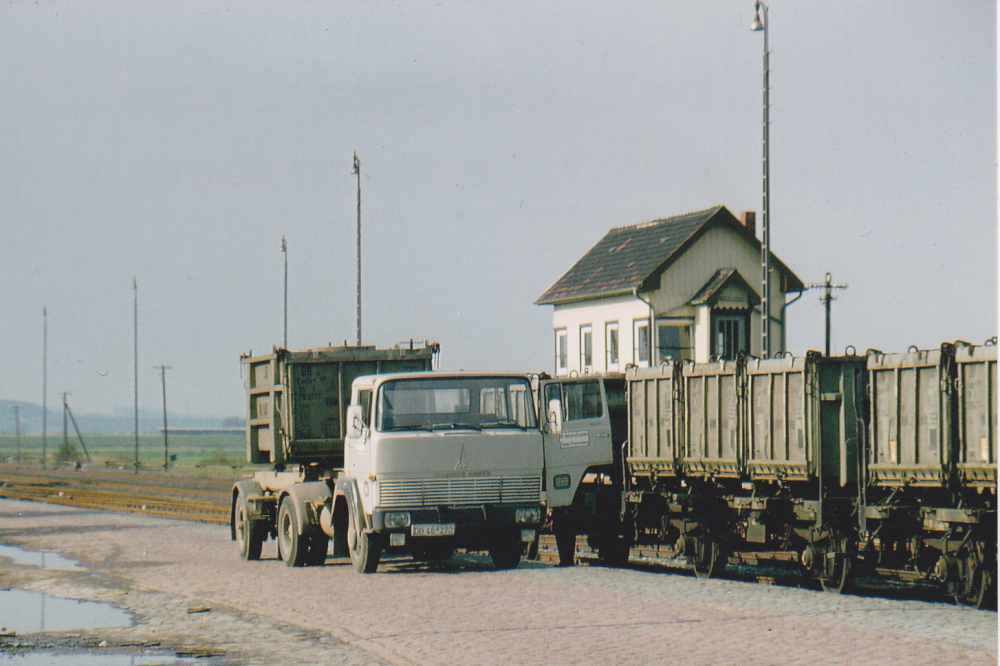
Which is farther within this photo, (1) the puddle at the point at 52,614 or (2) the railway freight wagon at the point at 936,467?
(2) the railway freight wagon at the point at 936,467

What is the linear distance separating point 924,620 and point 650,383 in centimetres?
699

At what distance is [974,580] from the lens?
13.4 metres

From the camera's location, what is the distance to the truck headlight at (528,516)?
57.1 feet

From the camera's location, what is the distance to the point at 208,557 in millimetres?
20719

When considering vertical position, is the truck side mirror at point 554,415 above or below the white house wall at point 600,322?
below

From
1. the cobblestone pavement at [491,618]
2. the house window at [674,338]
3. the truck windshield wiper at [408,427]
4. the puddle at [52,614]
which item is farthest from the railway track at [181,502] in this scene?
the house window at [674,338]

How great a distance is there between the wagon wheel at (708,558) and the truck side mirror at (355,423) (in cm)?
457

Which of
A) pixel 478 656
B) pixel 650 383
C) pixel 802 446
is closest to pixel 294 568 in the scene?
pixel 650 383

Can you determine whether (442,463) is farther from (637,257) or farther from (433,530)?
(637,257)

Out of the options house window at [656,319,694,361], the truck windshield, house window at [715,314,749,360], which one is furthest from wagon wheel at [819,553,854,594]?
house window at [715,314,749,360]

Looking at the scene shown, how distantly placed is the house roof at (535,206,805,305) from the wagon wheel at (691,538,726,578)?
3634cm

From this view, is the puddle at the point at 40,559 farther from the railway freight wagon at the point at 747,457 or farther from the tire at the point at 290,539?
the railway freight wagon at the point at 747,457

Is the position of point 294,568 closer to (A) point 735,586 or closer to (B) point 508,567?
(B) point 508,567

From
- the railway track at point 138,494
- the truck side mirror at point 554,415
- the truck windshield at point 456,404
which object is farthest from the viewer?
the railway track at point 138,494
